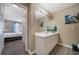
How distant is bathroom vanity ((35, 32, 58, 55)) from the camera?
5.12ft

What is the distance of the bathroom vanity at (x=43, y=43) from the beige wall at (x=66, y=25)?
0.16 meters

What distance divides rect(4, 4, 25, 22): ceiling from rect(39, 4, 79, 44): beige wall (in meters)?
0.39

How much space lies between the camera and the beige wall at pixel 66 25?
1557mm

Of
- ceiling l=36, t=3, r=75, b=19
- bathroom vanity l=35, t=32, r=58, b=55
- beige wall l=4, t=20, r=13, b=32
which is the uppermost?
ceiling l=36, t=3, r=75, b=19

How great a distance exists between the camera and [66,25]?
5.26ft

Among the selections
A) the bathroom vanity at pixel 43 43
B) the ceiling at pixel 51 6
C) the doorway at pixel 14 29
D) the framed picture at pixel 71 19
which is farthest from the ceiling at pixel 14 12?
the framed picture at pixel 71 19

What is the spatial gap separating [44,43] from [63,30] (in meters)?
0.38

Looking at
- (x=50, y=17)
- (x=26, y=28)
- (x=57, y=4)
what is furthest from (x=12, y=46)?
(x=57, y=4)

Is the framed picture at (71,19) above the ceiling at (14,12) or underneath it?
underneath

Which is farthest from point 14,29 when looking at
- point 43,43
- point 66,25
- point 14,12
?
point 66,25

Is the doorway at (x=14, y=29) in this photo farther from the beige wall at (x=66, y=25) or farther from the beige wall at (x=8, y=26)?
the beige wall at (x=66, y=25)

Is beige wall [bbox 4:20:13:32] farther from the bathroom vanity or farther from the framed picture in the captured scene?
the framed picture

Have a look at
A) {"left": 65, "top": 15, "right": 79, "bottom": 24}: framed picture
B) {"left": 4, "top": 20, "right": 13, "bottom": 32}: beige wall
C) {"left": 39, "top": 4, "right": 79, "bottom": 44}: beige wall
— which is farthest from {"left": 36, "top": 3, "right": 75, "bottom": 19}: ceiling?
{"left": 4, "top": 20, "right": 13, "bottom": 32}: beige wall

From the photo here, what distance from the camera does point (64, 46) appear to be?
→ 1.57 m
